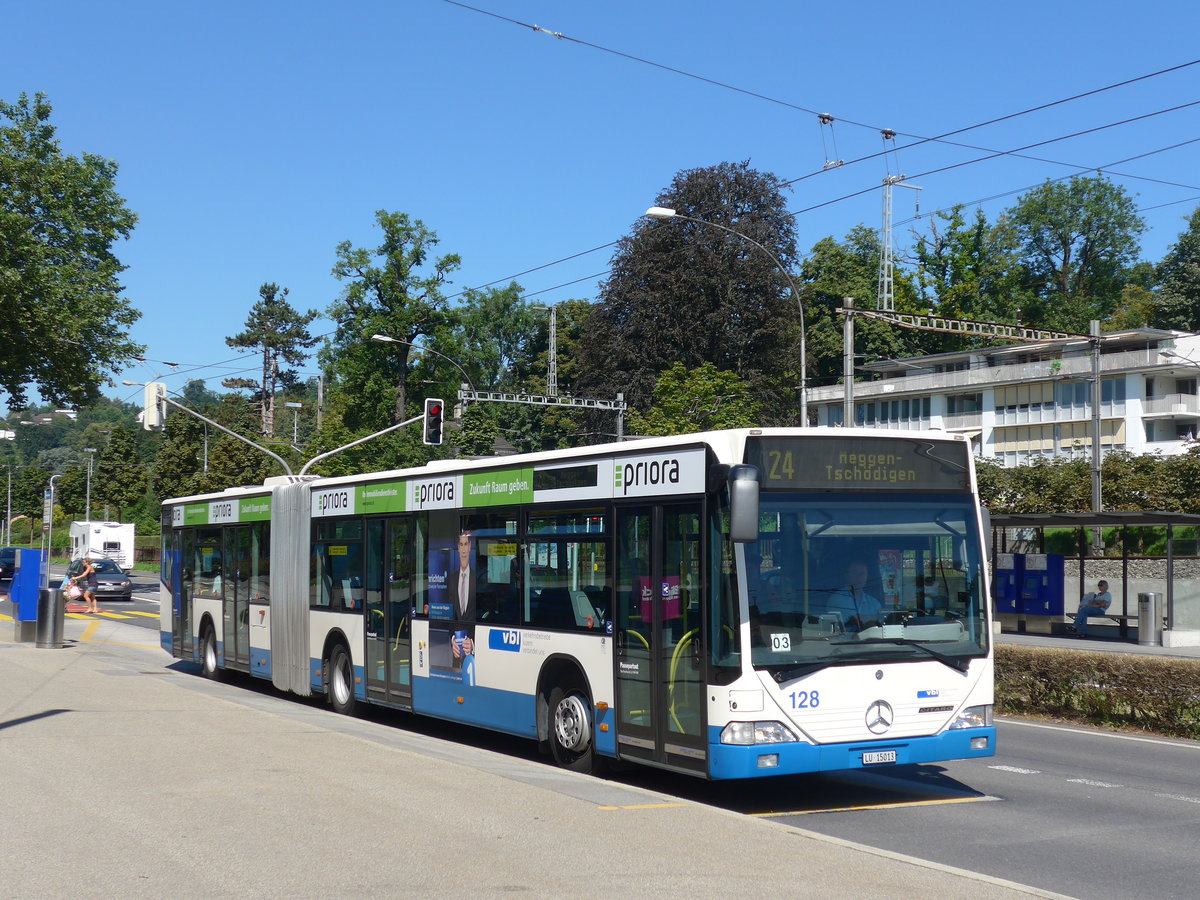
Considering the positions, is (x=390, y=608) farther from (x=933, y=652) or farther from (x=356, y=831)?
(x=356, y=831)

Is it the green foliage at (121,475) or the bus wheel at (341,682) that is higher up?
the green foliage at (121,475)

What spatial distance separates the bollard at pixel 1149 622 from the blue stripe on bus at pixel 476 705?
18998mm

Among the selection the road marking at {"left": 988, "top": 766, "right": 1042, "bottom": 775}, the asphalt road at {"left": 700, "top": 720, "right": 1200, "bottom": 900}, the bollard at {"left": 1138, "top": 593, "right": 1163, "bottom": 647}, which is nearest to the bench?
the bollard at {"left": 1138, "top": 593, "right": 1163, "bottom": 647}

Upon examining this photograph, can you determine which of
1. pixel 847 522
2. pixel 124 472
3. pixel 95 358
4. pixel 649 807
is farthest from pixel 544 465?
pixel 124 472

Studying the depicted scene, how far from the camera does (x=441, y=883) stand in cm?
661

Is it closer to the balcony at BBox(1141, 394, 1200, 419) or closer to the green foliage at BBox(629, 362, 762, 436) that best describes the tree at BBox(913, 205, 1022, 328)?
the balcony at BBox(1141, 394, 1200, 419)

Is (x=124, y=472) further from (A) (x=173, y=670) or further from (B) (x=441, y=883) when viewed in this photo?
(B) (x=441, y=883)

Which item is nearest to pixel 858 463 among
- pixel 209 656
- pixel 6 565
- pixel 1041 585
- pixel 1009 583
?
pixel 209 656

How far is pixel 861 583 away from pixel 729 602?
1.04 meters

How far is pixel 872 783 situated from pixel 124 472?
356 ft

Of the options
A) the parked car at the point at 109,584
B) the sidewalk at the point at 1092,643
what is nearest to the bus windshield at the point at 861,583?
the sidewalk at the point at 1092,643

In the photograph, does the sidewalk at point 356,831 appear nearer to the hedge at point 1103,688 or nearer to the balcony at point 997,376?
the hedge at point 1103,688

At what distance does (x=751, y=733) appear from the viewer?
30.9 ft

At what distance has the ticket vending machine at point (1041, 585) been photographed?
31266mm
